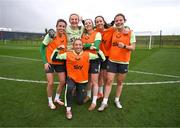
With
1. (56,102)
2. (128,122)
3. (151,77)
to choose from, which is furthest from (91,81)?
(151,77)

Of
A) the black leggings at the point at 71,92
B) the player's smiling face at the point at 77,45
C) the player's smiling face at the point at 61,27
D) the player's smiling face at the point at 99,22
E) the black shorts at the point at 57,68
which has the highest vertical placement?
the player's smiling face at the point at 99,22

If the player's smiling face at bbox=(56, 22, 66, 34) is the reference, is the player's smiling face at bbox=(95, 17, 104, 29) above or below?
above

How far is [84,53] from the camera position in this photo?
4629 millimetres

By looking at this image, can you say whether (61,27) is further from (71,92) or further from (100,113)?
(100,113)

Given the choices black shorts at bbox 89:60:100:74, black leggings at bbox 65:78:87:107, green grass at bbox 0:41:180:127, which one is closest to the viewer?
green grass at bbox 0:41:180:127

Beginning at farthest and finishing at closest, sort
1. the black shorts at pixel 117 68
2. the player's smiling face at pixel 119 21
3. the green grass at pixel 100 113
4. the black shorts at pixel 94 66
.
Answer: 1. the black shorts at pixel 94 66
2. the black shorts at pixel 117 68
3. the player's smiling face at pixel 119 21
4. the green grass at pixel 100 113

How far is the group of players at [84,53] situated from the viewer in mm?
4586

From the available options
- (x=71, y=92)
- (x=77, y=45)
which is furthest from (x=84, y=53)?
(x=71, y=92)

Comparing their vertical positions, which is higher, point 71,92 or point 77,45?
point 77,45

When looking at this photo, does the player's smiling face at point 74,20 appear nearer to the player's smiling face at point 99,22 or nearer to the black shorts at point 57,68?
the player's smiling face at point 99,22

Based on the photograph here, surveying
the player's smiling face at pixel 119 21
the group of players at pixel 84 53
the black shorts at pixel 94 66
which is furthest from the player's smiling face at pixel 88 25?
the black shorts at pixel 94 66

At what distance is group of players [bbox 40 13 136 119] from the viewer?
4.59 metres

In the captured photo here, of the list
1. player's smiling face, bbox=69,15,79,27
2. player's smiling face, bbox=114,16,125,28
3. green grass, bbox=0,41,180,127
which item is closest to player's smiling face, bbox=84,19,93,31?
player's smiling face, bbox=69,15,79,27

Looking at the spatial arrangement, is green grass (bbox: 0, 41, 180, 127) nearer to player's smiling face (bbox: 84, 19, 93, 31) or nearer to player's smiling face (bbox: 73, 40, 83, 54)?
player's smiling face (bbox: 73, 40, 83, 54)
